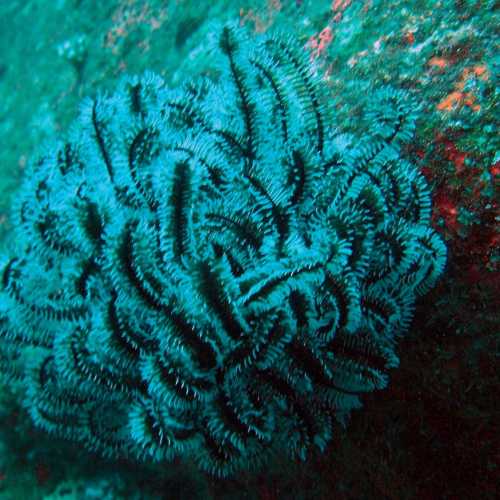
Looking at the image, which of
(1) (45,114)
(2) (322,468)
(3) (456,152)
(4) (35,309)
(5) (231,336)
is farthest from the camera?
(1) (45,114)

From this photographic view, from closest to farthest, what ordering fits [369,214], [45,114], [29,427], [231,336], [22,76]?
1. [231,336]
2. [369,214]
3. [29,427]
4. [45,114]
5. [22,76]

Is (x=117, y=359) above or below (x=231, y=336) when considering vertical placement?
above

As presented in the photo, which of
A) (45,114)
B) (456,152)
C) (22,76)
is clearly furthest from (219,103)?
(22,76)

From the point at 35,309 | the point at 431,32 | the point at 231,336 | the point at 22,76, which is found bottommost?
the point at 231,336

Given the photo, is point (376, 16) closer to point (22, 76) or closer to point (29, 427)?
point (29, 427)

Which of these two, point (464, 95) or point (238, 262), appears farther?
point (464, 95)

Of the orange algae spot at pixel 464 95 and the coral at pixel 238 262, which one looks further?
the orange algae spot at pixel 464 95

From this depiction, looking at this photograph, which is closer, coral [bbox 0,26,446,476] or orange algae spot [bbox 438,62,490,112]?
coral [bbox 0,26,446,476]

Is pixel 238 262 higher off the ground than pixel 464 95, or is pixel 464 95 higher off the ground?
pixel 464 95
